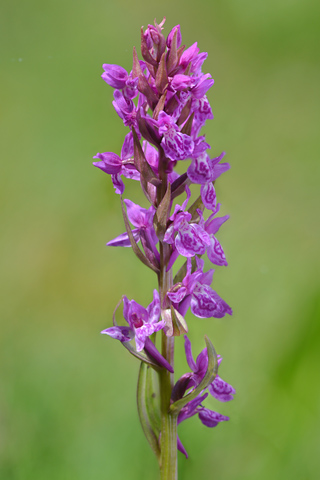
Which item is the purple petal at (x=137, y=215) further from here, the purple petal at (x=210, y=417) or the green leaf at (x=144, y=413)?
the purple petal at (x=210, y=417)

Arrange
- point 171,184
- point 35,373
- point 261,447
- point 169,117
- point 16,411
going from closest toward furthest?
point 169,117 → point 171,184 → point 261,447 → point 16,411 → point 35,373

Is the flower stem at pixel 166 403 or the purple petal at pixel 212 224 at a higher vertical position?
the purple petal at pixel 212 224

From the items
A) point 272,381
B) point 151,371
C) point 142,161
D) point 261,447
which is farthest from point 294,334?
point 142,161

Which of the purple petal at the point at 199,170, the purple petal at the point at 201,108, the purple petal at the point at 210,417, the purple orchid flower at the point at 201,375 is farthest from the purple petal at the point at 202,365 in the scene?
the purple petal at the point at 201,108

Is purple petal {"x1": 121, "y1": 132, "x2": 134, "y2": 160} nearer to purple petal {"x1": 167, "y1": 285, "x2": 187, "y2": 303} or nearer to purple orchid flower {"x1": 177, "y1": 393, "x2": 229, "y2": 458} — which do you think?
purple petal {"x1": 167, "y1": 285, "x2": 187, "y2": 303}

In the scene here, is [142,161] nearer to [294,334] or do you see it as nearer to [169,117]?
[169,117]

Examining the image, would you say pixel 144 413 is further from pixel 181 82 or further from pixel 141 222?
pixel 181 82
